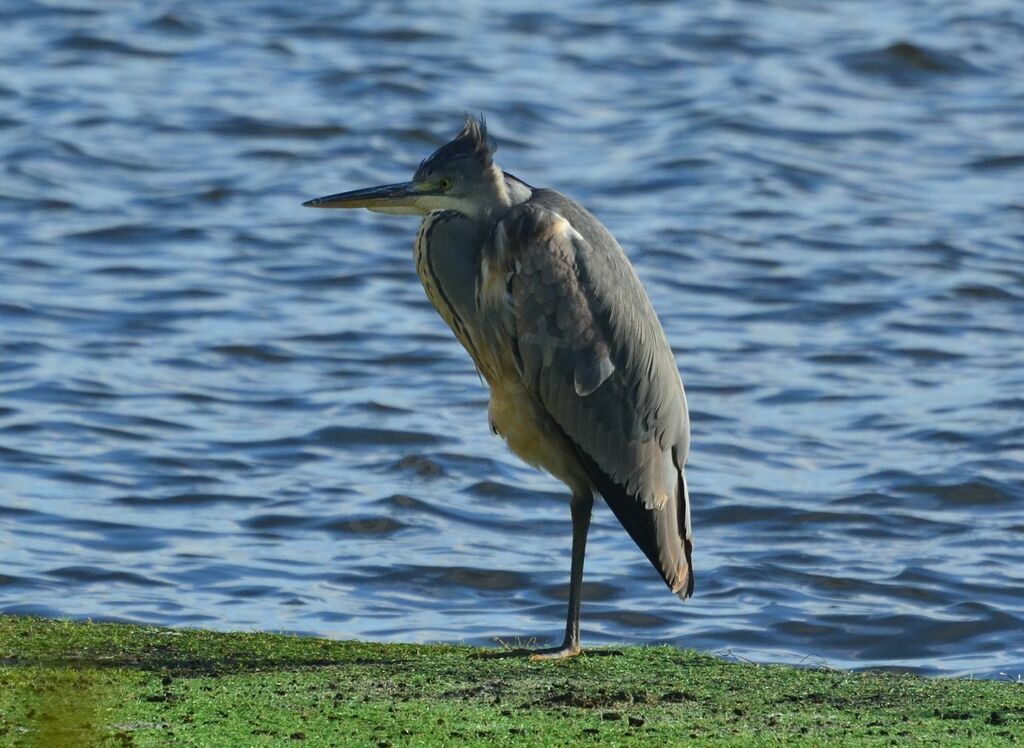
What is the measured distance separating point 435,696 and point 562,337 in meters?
1.73

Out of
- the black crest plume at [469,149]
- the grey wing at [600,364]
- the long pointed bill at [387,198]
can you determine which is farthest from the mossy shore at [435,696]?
the black crest plume at [469,149]

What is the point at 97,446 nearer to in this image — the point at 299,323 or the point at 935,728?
the point at 299,323

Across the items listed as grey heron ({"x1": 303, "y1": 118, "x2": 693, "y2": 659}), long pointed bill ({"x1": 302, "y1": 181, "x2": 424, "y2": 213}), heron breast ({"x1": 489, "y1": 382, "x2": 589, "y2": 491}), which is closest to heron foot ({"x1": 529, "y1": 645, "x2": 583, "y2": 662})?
grey heron ({"x1": 303, "y1": 118, "x2": 693, "y2": 659})

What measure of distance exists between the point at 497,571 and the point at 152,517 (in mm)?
1876

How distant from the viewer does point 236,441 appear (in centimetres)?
1046

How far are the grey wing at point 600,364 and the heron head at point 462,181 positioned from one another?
133 mm

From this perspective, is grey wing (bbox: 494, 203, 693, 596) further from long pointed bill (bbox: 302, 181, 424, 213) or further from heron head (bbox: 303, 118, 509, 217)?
long pointed bill (bbox: 302, 181, 424, 213)

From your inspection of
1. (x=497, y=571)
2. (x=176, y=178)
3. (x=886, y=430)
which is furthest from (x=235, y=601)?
(x=176, y=178)

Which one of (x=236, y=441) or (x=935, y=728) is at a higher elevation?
(x=935, y=728)

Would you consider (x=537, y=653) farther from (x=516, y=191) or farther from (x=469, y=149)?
(x=469, y=149)

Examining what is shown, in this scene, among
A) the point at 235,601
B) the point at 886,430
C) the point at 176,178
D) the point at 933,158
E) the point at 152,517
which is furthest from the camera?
the point at 933,158

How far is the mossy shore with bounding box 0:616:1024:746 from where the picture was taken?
4.57 metres

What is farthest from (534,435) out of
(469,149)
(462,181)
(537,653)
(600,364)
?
(469,149)

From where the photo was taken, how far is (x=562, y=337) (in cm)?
641
